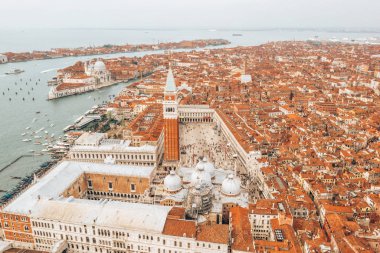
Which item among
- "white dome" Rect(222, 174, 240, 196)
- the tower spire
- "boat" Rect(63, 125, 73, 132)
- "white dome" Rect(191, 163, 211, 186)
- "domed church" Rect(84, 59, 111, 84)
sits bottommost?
"boat" Rect(63, 125, 73, 132)

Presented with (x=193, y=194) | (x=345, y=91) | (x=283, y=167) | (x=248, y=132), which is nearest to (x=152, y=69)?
(x=345, y=91)


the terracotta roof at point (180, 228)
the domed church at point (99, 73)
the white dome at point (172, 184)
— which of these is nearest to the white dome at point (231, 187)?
the white dome at point (172, 184)

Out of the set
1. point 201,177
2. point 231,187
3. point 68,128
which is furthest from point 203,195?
point 68,128

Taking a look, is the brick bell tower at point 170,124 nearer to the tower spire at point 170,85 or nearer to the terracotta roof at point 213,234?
the tower spire at point 170,85

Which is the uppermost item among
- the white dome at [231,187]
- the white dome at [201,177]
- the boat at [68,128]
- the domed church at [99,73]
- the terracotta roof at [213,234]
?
the domed church at [99,73]

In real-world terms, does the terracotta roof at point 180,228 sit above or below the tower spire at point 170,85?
below

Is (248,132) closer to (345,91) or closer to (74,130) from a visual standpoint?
(74,130)

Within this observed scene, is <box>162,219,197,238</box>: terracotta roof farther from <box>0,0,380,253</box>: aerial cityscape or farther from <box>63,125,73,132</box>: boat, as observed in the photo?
<box>63,125,73,132</box>: boat

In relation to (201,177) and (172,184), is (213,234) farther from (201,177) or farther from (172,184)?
(172,184)

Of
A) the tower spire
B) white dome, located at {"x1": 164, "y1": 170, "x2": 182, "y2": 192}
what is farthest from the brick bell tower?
white dome, located at {"x1": 164, "y1": 170, "x2": 182, "y2": 192}
